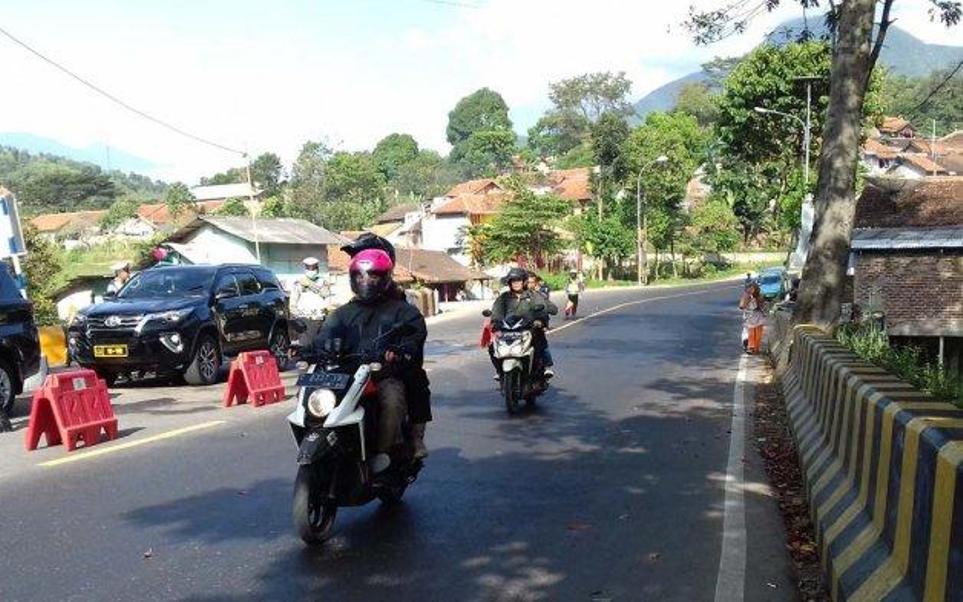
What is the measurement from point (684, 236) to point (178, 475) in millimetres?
69399

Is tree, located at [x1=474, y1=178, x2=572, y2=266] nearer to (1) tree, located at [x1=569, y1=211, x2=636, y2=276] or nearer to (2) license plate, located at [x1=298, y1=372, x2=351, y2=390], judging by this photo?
(1) tree, located at [x1=569, y1=211, x2=636, y2=276]

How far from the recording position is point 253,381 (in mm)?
11930

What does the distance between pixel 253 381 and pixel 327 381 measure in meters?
6.74

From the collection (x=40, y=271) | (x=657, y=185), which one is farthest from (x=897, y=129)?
(x=40, y=271)

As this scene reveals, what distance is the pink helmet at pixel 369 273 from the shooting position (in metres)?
6.21

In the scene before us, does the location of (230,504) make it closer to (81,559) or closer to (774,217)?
(81,559)

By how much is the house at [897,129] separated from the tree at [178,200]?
73435mm

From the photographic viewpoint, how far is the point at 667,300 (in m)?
43.0

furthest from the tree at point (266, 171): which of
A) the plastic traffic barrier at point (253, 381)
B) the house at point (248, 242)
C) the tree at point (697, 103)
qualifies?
the plastic traffic barrier at point (253, 381)

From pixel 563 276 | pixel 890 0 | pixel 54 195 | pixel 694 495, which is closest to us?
pixel 694 495

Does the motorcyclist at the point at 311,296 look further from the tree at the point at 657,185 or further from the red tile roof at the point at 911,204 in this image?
the tree at the point at 657,185

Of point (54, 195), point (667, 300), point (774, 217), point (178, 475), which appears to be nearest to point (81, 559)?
point (178, 475)

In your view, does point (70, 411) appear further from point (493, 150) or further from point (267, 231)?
point (493, 150)

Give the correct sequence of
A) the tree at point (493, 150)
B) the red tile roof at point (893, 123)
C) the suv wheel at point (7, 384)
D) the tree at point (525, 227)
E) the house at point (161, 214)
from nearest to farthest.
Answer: the suv wheel at point (7, 384), the tree at point (525, 227), the house at point (161, 214), the red tile roof at point (893, 123), the tree at point (493, 150)
